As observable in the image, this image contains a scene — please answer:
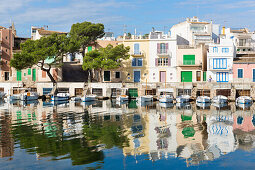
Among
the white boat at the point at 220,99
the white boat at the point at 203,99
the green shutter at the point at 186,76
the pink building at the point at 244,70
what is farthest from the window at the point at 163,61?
the white boat at the point at 220,99

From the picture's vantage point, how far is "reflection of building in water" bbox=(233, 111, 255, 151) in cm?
2570

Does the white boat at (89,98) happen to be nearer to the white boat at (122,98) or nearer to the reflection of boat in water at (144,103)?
the white boat at (122,98)

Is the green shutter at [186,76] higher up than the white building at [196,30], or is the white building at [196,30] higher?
the white building at [196,30]

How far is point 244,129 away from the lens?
3241 cm

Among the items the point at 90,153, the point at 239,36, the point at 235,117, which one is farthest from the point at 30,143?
the point at 239,36

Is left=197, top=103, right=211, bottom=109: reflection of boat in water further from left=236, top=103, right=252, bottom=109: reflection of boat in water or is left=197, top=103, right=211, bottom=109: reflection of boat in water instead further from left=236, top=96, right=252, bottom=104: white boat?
left=236, top=96, right=252, bottom=104: white boat

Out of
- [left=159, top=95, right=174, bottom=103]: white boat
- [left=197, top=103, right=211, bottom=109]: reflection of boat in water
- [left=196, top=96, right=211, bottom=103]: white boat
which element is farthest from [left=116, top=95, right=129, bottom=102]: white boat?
[left=197, top=103, right=211, bottom=109]: reflection of boat in water

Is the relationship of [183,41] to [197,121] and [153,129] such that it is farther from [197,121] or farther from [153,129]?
[153,129]

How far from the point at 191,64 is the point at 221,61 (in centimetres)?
620

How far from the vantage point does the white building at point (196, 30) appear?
83.4 meters

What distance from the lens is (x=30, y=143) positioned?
25.6 metres

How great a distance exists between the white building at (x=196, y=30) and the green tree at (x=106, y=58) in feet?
75.1

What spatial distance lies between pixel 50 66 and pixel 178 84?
2666cm

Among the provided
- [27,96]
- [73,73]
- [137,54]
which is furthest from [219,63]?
[27,96]
